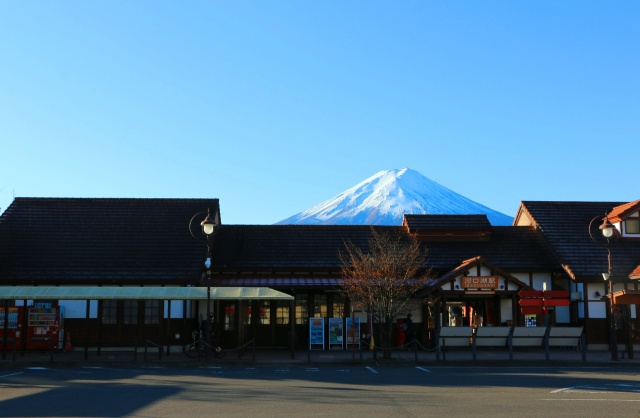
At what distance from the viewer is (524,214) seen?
38500mm

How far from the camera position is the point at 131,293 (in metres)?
27.0

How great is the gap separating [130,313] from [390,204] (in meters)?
83.1

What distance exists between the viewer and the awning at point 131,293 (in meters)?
26.3

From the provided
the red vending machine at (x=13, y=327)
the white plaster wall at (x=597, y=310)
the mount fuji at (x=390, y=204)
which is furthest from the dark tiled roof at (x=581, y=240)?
the mount fuji at (x=390, y=204)

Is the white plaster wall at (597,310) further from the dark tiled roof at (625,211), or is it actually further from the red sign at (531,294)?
the dark tiled roof at (625,211)

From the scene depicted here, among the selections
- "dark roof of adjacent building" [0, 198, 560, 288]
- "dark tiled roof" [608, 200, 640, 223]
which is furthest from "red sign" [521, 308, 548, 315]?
"dark tiled roof" [608, 200, 640, 223]

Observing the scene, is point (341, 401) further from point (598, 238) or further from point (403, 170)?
point (403, 170)

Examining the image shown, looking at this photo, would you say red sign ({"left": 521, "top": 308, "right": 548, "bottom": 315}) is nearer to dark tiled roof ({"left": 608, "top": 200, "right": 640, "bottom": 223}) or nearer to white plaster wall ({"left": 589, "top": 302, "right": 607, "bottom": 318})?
white plaster wall ({"left": 589, "top": 302, "right": 607, "bottom": 318})

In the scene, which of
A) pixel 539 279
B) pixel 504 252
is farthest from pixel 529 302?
pixel 504 252

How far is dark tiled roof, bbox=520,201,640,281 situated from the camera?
32000 millimetres

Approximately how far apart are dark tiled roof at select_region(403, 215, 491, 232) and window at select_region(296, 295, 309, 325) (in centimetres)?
639

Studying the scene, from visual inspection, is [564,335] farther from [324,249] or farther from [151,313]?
[151,313]

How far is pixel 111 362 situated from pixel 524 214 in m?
22.7

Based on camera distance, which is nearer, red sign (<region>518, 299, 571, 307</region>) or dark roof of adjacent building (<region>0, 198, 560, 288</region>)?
red sign (<region>518, 299, 571, 307</region>)
